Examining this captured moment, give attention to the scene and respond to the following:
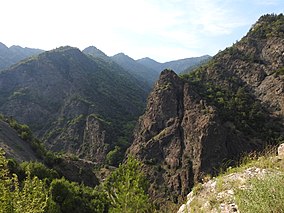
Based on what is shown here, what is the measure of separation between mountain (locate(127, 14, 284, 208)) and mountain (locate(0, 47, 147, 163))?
2829 cm

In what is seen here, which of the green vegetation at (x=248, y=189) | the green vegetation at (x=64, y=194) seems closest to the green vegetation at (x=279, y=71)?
the green vegetation at (x=64, y=194)

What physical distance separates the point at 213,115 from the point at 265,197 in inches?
2444

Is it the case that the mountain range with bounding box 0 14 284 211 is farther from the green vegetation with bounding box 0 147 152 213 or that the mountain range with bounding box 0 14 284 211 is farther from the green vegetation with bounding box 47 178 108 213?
the green vegetation with bounding box 47 178 108 213

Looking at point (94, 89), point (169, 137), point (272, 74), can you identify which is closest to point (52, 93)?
point (94, 89)

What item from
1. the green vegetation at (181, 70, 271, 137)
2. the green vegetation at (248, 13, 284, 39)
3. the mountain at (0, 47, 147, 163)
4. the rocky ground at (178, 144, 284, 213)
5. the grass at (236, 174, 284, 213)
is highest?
the green vegetation at (248, 13, 284, 39)

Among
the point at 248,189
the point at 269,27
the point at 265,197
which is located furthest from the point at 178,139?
the point at 265,197

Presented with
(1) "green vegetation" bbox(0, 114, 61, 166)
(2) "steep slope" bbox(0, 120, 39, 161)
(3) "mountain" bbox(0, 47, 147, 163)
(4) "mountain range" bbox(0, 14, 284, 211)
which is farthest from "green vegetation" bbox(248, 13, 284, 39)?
(2) "steep slope" bbox(0, 120, 39, 161)

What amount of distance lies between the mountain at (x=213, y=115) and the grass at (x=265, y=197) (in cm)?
4782

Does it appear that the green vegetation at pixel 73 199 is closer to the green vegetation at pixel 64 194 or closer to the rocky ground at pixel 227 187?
→ the green vegetation at pixel 64 194

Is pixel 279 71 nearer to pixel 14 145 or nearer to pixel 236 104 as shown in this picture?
pixel 236 104

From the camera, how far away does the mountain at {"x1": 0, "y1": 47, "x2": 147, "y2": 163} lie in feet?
377

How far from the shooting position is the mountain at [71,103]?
115000 mm

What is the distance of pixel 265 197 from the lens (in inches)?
251

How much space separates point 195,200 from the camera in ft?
34.2
